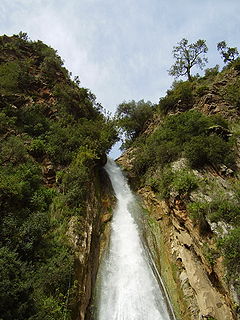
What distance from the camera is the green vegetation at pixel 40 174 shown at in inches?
348

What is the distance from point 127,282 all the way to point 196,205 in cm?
512

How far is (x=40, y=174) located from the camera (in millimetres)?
15133

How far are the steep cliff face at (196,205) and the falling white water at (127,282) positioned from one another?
2.41ft

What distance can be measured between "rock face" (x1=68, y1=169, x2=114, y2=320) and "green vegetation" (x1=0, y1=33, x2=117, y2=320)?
1.29 ft

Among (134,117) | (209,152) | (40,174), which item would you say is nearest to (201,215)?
(209,152)

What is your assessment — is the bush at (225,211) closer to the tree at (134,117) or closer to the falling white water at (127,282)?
the falling white water at (127,282)

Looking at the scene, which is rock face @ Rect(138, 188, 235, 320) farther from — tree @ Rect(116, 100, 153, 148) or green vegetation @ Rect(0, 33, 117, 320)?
tree @ Rect(116, 100, 153, 148)

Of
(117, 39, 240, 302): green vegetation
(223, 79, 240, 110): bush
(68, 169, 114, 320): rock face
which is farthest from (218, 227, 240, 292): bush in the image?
(223, 79, 240, 110): bush

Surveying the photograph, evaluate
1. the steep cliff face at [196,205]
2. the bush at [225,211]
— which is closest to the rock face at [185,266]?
the steep cliff face at [196,205]

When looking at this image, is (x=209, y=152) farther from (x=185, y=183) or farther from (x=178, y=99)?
(x=178, y=99)

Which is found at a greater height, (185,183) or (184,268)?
(185,183)

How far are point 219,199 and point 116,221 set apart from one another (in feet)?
22.1

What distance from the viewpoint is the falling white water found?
1132 cm

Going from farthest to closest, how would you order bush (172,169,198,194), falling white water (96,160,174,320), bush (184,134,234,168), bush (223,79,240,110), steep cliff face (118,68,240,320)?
bush (223,79,240,110) → bush (184,134,234,168) → bush (172,169,198,194) → falling white water (96,160,174,320) → steep cliff face (118,68,240,320)
